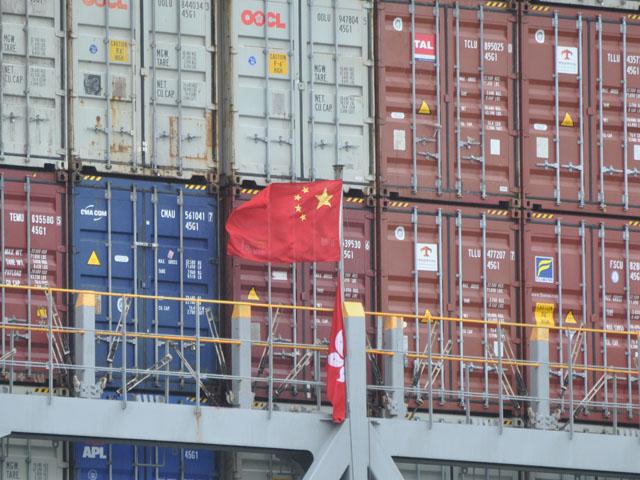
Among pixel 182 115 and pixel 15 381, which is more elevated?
pixel 182 115

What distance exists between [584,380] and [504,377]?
1330 millimetres

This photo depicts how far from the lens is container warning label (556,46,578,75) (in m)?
33.0

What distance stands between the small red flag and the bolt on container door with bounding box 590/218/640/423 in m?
4.85

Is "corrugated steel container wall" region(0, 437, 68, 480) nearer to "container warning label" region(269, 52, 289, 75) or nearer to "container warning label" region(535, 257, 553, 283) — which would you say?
"container warning label" region(269, 52, 289, 75)

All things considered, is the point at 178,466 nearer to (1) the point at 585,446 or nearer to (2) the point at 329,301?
(2) the point at 329,301

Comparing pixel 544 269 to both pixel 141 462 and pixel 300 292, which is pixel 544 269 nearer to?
pixel 300 292

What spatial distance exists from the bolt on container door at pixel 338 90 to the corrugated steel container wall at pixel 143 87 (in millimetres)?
1446

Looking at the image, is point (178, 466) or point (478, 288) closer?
point (178, 466)

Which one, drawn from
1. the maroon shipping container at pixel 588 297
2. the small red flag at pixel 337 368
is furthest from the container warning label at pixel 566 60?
the small red flag at pixel 337 368

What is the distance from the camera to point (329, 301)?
102 feet

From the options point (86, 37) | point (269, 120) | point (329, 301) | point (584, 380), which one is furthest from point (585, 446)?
point (86, 37)

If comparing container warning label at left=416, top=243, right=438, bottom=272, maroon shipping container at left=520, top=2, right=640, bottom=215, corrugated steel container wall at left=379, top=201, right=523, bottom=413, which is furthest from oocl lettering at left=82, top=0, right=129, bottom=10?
maroon shipping container at left=520, top=2, right=640, bottom=215

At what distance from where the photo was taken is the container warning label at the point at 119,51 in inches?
1200

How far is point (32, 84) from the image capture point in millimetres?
29906
